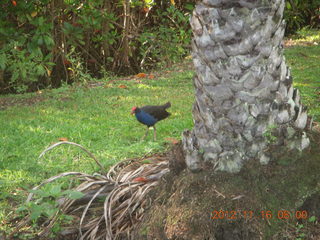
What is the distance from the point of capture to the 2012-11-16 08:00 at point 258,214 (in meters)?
2.70

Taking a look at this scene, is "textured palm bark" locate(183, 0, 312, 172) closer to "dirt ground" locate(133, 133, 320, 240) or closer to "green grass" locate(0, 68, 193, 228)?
"dirt ground" locate(133, 133, 320, 240)

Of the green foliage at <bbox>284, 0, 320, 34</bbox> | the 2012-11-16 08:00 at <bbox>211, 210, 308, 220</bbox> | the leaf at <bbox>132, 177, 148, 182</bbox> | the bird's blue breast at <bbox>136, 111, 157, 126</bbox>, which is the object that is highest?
the 2012-11-16 08:00 at <bbox>211, 210, 308, 220</bbox>

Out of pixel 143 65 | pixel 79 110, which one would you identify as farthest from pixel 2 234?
pixel 143 65

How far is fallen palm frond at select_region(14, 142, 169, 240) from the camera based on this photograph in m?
3.24

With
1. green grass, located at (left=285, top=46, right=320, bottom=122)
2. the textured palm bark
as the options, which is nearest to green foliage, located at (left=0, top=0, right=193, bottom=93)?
green grass, located at (left=285, top=46, right=320, bottom=122)

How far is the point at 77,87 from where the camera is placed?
956 cm

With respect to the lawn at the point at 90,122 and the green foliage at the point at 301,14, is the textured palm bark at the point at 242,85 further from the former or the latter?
the green foliage at the point at 301,14

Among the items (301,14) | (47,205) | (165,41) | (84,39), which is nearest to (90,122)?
(47,205)

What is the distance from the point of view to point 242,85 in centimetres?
272

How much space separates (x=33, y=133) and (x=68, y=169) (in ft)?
5.42

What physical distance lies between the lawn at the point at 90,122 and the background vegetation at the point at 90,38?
76 cm

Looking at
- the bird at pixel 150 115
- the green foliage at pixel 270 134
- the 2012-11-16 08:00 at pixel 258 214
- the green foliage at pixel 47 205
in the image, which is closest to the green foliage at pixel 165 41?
the bird at pixel 150 115

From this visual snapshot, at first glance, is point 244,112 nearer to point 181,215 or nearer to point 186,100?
point 181,215

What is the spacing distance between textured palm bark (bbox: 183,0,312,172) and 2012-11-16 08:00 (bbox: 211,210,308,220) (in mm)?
252
